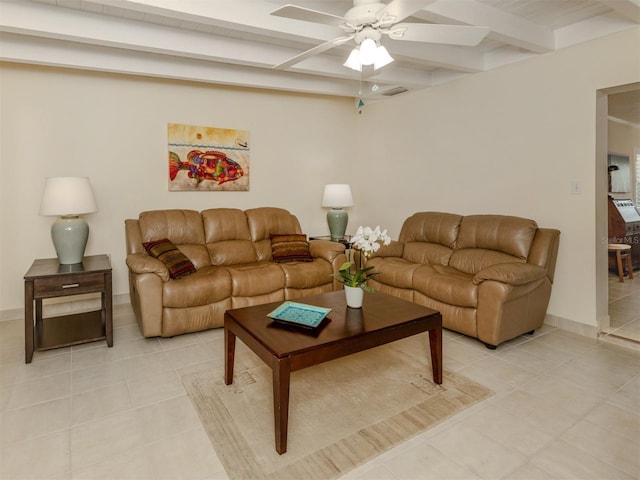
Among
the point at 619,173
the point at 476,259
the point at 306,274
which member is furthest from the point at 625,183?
the point at 306,274

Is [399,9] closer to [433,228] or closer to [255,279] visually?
[255,279]

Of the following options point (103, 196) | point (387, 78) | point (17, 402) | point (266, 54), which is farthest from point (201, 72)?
point (17, 402)

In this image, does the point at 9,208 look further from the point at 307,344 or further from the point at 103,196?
the point at 307,344

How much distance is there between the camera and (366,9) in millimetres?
2064

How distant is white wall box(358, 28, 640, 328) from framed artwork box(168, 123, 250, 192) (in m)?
2.07

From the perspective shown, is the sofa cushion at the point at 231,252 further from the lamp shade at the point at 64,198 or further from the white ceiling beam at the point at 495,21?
the white ceiling beam at the point at 495,21

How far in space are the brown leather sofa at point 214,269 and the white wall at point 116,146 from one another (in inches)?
21.9

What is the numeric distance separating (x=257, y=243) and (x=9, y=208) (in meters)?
2.37

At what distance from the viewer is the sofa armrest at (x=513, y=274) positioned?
282 cm

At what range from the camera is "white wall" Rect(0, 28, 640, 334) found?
3.29 metres

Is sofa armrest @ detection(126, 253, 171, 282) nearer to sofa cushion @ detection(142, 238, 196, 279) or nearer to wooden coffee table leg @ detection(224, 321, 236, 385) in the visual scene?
sofa cushion @ detection(142, 238, 196, 279)

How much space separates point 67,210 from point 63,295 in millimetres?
720

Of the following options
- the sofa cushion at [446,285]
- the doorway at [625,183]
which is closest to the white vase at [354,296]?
the sofa cushion at [446,285]

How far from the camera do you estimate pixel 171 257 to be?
11.0ft
